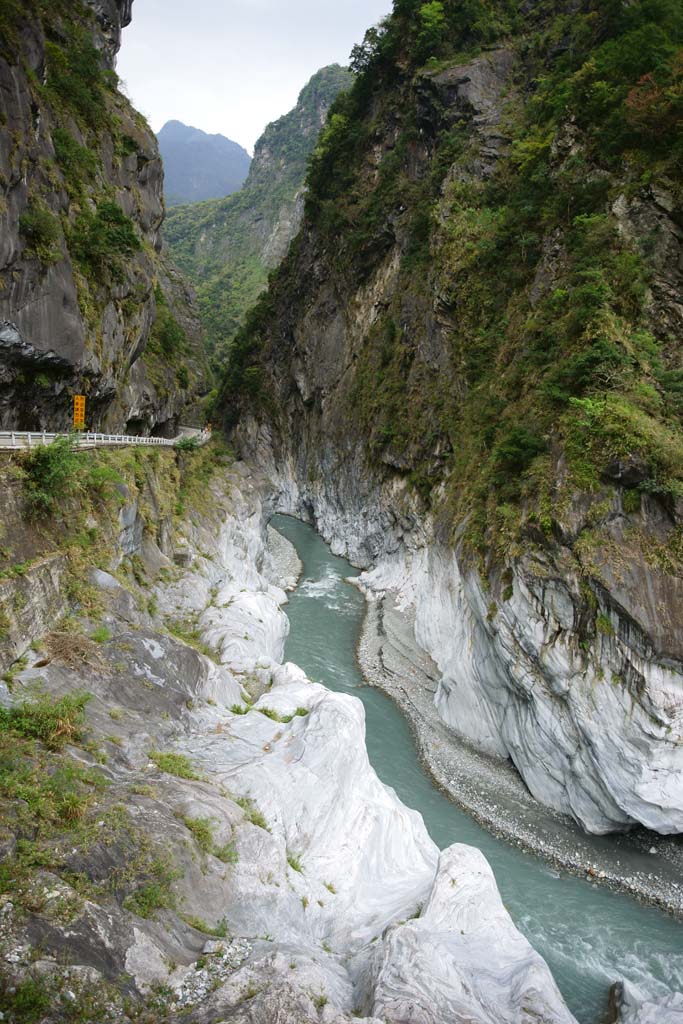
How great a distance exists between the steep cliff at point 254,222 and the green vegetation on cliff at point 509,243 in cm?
4573

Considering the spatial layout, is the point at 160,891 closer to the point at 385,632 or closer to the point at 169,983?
the point at 169,983

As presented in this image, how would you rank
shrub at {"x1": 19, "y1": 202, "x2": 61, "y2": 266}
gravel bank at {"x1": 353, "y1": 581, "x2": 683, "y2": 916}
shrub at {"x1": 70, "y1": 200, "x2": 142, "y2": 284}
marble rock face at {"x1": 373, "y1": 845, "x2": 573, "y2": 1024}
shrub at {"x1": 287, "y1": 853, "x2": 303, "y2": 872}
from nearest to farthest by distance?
marble rock face at {"x1": 373, "y1": 845, "x2": 573, "y2": 1024} < shrub at {"x1": 287, "y1": 853, "x2": 303, "y2": 872} < gravel bank at {"x1": 353, "y1": 581, "x2": 683, "y2": 916} < shrub at {"x1": 19, "y1": 202, "x2": 61, "y2": 266} < shrub at {"x1": 70, "y1": 200, "x2": 142, "y2": 284}

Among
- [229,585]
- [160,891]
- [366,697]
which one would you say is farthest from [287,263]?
[160,891]

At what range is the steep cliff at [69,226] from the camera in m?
14.4

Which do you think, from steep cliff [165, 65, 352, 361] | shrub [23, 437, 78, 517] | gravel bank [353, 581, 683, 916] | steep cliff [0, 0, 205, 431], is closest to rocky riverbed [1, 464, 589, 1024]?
shrub [23, 437, 78, 517]

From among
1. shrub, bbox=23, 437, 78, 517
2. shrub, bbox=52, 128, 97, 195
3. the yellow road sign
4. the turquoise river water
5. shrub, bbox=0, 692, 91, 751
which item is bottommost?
the turquoise river water

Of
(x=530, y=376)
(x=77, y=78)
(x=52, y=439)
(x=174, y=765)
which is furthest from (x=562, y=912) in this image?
(x=77, y=78)

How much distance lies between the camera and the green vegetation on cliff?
15594 mm

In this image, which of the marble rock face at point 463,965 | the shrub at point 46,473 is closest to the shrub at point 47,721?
the shrub at point 46,473

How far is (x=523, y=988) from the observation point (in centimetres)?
711

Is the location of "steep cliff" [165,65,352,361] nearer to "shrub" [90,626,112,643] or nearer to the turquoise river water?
the turquoise river water

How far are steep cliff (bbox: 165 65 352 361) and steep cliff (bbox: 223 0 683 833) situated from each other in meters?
49.8

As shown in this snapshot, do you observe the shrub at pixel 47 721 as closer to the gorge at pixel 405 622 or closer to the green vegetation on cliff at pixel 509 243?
the gorge at pixel 405 622

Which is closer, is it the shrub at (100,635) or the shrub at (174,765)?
the shrub at (174,765)
